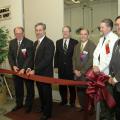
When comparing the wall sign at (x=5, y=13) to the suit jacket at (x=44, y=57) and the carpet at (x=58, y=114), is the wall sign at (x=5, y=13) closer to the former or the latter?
the suit jacket at (x=44, y=57)

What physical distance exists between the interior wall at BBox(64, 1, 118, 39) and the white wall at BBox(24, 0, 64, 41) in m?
0.17

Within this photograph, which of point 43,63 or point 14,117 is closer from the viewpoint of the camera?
point 43,63

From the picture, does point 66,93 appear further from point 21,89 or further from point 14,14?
point 14,14

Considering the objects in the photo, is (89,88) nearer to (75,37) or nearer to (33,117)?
(33,117)

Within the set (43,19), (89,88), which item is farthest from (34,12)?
(89,88)

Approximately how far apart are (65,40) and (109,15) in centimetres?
87

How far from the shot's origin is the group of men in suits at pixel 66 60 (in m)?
3.18

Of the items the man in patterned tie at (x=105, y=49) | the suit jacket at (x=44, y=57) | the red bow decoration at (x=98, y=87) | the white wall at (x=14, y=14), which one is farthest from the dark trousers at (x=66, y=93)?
the white wall at (x=14, y=14)

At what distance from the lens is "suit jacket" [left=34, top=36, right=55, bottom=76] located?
148 inches

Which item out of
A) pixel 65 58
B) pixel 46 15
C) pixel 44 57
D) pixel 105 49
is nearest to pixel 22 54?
pixel 44 57

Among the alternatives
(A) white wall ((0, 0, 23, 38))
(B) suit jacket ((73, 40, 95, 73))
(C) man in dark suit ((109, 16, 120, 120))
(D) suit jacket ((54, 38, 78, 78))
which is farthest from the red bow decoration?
(A) white wall ((0, 0, 23, 38))

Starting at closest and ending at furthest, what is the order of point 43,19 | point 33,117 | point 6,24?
point 33,117 → point 43,19 → point 6,24

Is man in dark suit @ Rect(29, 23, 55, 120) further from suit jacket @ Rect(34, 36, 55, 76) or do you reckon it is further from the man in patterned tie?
the man in patterned tie

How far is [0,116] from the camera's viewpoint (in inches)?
164
